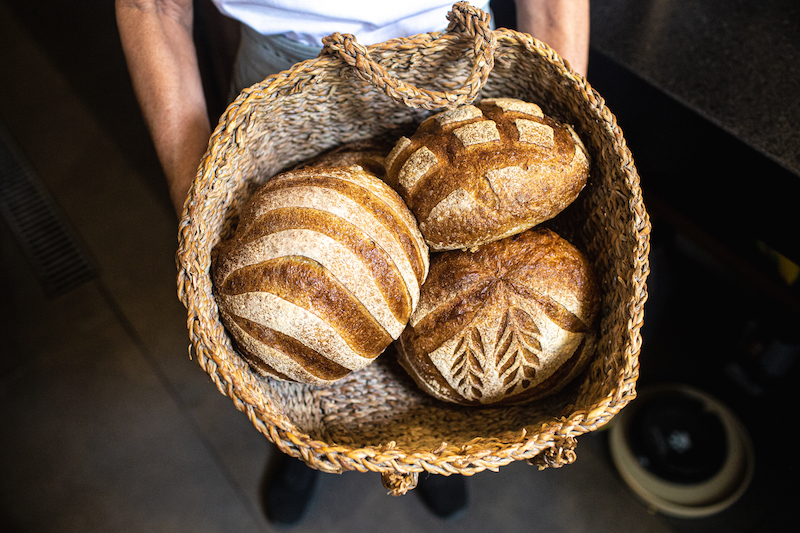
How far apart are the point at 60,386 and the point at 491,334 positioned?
5.65 feet

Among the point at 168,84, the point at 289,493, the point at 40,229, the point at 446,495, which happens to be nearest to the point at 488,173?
the point at 168,84

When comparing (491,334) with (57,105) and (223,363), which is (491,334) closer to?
(223,363)

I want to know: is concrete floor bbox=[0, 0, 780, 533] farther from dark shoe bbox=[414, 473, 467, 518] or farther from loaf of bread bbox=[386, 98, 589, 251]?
loaf of bread bbox=[386, 98, 589, 251]

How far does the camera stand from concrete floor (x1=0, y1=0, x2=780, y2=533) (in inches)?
67.7

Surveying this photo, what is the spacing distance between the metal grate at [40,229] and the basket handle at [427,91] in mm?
1734

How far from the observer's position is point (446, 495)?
66.6 inches

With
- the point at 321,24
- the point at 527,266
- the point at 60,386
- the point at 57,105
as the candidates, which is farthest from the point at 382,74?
the point at 57,105

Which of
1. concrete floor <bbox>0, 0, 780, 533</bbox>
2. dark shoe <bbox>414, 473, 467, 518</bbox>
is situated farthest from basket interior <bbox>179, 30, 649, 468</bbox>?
concrete floor <bbox>0, 0, 780, 533</bbox>

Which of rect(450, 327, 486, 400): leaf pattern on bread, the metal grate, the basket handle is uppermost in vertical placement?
the basket handle

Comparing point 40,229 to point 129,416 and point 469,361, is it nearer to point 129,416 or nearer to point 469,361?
point 129,416

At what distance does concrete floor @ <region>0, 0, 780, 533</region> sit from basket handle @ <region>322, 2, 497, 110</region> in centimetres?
135

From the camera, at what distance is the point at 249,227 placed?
0.89 metres

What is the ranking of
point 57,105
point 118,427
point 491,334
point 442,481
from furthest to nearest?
1. point 57,105
2. point 118,427
3. point 442,481
4. point 491,334

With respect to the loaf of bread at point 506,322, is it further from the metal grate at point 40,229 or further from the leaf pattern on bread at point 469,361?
the metal grate at point 40,229
